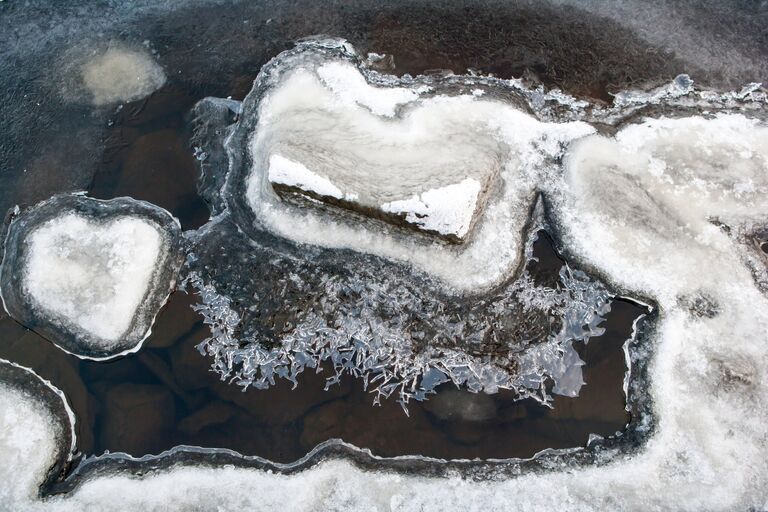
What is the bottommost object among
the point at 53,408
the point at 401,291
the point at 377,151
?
the point at 53,408

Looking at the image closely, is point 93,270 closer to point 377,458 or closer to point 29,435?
point 29,435

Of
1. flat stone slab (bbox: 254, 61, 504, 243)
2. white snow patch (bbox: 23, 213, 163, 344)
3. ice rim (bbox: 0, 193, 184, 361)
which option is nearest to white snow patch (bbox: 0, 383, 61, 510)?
ice rim (bbox: 0, 193, 184, 361)

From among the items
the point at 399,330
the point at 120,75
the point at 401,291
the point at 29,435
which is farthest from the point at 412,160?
the point at 29,435

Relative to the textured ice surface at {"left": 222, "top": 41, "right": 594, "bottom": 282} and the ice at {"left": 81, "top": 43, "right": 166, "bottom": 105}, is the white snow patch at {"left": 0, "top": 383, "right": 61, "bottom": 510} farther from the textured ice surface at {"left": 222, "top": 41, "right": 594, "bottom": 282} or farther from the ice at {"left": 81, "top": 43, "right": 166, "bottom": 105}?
the ice at {"left": 81, "top": 43, "right": 166, "bottom": 105}

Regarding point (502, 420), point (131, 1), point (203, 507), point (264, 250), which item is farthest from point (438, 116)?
point (203, 507)

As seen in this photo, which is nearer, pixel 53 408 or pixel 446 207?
pixel 446 207
